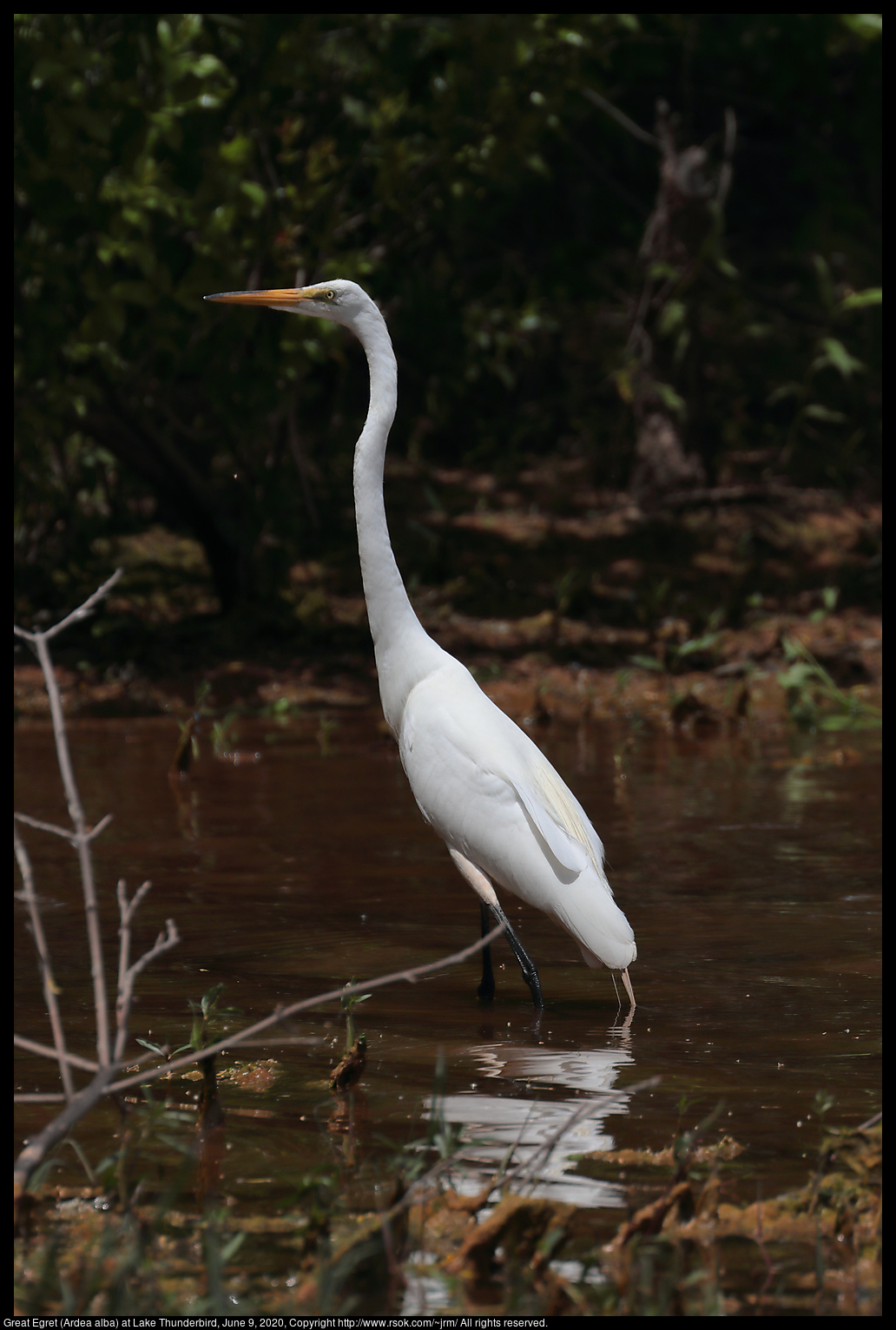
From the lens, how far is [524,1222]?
2.47 metres

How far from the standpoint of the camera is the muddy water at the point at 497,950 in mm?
3145

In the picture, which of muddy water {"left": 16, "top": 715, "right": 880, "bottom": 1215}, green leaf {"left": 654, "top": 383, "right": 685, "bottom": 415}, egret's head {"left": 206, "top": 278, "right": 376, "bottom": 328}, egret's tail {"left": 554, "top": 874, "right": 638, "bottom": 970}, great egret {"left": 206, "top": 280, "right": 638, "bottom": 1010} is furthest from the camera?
green leaf {"left": 654, "top": 383, "right": 685, "bottom": 415}

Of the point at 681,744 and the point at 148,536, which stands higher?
the point at 148,536

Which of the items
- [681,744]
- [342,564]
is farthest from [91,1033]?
[342,564]

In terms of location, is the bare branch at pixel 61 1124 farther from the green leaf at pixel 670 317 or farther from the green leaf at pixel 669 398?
the green leaf at pixel 669 398

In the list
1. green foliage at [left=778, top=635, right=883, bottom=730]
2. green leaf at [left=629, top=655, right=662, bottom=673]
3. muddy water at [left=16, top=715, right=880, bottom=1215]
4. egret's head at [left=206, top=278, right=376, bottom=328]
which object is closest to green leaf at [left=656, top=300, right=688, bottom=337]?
green leaf at [left=629, top=655, right=662, bottom=673]

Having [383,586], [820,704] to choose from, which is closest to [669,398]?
[820,704]

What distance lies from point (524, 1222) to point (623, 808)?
4.00m

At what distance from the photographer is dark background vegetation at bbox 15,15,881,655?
26.6 ft

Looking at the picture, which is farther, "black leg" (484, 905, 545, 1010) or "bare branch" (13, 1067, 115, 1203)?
"black leg" (484, 905, 545, 1010)

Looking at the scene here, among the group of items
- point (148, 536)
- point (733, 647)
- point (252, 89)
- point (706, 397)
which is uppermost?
point (252, 89)

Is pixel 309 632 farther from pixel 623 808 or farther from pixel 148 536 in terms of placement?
pixel 623 808

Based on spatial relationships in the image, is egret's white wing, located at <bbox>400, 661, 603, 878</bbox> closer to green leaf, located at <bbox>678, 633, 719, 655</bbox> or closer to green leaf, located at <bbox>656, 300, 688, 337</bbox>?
green leaf, located at <bbox>678, 633, 719, 655</bbox>

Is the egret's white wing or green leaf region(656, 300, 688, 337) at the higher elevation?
green leaf region(656, 300, 688, 337)
